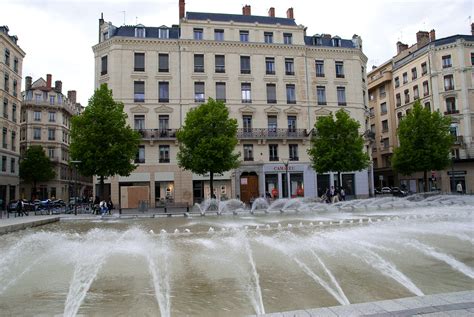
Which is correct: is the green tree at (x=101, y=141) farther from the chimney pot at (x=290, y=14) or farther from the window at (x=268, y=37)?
the chimney pot at (x=290, y=14)

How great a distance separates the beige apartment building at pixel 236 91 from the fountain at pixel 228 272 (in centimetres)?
2665

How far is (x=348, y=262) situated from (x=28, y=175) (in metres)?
55.0

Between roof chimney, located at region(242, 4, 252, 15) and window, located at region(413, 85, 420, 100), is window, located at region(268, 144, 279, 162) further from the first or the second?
window, located at region(413, 85, 420, 100)

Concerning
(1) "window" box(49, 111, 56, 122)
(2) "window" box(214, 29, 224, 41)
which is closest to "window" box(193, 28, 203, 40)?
(2) "window" box(214, 29, 224, 41)

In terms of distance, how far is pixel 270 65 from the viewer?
42000 mm

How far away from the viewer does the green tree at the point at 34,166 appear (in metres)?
52.7

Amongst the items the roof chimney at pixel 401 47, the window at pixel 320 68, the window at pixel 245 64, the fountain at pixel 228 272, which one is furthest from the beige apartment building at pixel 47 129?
the roof chimney at pixel 401 47

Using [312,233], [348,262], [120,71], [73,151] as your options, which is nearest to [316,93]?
[120,71]

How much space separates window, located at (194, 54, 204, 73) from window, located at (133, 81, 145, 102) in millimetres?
5924

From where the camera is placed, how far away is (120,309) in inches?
229

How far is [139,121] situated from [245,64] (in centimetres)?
1323

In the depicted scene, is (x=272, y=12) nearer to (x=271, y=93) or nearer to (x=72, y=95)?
(x=271, y=93)

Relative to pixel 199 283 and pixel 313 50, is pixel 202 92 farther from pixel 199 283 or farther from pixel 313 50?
pixel 199 283

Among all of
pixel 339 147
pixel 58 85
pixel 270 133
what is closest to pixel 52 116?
pixel 58 85
